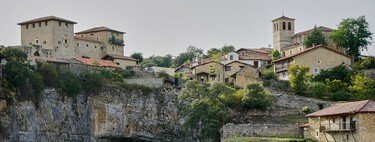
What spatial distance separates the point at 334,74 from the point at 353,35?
12110 millimetres

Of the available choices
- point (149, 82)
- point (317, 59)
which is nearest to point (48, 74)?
point (149, 82)

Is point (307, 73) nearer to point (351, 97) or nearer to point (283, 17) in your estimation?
point (351, 97)

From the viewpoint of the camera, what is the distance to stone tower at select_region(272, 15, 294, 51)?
4653 inches

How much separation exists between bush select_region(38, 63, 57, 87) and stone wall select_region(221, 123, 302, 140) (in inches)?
666

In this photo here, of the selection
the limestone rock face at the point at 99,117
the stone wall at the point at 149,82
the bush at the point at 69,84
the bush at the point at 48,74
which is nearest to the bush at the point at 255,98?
the limestone rock face at the point at 99,117

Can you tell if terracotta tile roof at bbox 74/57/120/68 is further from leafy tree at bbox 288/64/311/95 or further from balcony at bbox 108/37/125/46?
leafy tree at bbox 288/64/311/95

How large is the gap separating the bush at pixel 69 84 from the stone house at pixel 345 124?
22223 mm

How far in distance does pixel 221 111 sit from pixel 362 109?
14.8m

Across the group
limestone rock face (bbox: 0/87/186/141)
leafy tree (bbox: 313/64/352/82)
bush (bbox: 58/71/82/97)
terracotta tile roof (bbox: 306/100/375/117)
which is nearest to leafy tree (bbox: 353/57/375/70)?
leafy tree (bbox: 313/64/352/82)

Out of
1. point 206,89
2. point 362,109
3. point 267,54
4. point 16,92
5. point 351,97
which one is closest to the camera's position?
point 362,109

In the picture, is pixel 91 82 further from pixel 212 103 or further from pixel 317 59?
pixel 317 59

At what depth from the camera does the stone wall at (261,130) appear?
7400cm

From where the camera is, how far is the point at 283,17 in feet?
390

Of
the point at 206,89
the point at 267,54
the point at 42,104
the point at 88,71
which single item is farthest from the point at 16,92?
the point at 267,54
